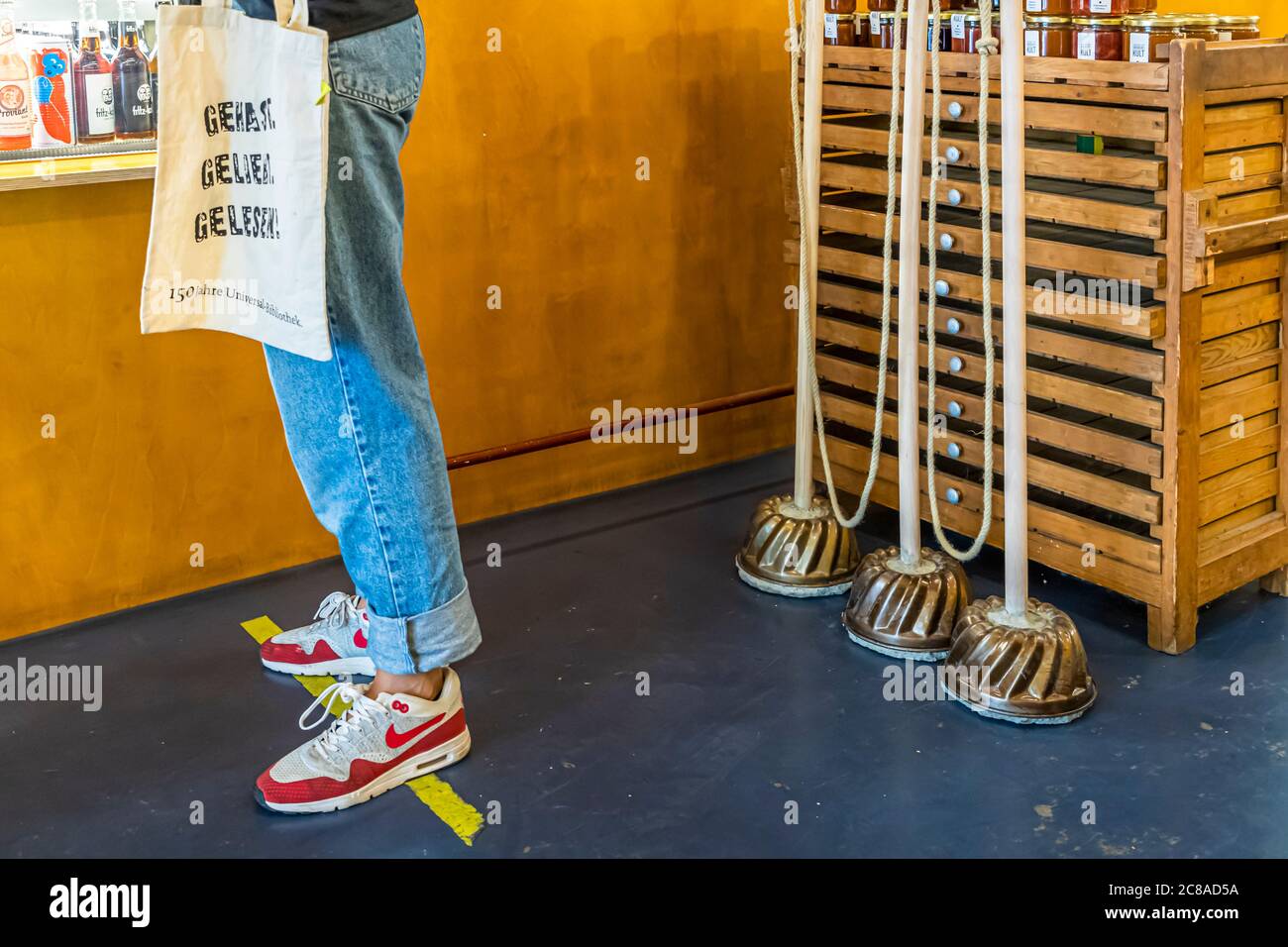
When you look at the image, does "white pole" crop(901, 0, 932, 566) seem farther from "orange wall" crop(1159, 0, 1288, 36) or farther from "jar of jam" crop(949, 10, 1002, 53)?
"orange wall" crop(1159, 0, 1288, 36)

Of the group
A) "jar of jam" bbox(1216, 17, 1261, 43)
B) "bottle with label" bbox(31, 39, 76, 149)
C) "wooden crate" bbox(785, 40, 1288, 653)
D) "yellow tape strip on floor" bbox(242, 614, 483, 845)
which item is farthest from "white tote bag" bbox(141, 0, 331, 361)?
"jar of jam" bbox(1216, 17, 1261, 43)

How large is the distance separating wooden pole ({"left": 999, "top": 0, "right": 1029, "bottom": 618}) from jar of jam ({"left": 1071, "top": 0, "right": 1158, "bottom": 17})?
32cm

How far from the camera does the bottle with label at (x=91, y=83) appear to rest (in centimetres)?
273

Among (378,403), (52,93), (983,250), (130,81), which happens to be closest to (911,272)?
(983,250)

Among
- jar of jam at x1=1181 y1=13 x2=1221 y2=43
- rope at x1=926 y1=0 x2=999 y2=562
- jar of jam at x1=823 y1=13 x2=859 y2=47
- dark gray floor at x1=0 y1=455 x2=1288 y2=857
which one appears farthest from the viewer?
jar of jam at x1=823 y1=13 x2=859 y2=47

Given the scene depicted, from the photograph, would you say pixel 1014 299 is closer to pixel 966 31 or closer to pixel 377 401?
pixel 966 31

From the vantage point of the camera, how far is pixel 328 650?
2.65 m

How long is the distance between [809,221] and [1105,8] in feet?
2.31

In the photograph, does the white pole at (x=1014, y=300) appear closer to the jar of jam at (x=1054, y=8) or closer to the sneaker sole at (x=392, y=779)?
the jar of jam at (x=1054, y=8)

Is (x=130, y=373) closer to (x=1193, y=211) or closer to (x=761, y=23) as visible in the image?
(x=761, y=23)

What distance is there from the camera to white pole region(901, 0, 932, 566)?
2.55 meters

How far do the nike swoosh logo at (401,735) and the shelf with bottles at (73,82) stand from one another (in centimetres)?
129
